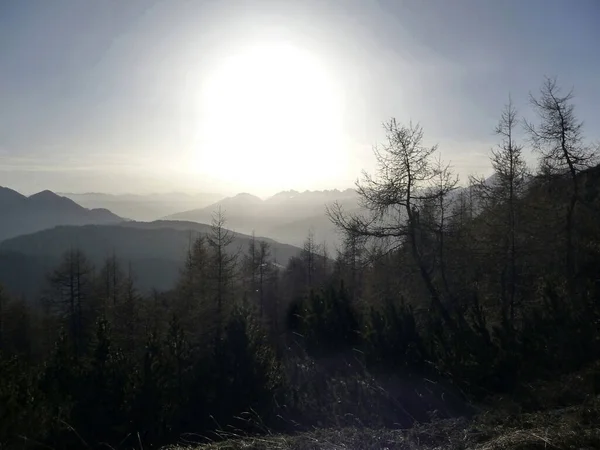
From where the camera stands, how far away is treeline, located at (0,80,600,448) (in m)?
8.80

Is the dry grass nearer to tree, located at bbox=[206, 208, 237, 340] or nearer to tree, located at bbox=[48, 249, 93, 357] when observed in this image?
tree, located at bbox=[206, 208, 237, 340]

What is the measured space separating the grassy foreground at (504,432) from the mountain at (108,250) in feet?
273

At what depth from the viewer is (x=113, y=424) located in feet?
36.0

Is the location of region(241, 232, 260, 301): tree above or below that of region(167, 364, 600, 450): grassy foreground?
below

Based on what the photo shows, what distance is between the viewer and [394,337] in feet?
37.4

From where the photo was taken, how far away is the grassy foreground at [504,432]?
450cm

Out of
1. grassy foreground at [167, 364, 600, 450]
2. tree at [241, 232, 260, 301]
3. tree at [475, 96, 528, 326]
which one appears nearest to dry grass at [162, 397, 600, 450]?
grassy foreground at [167, 364, 600, 450]

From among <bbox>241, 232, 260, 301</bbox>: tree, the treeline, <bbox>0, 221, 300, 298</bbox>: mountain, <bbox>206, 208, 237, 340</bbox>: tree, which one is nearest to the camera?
the treeline

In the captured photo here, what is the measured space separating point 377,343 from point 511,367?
3617 millimetres

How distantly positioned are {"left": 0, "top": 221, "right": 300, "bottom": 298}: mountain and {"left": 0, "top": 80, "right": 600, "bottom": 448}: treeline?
2953 inches

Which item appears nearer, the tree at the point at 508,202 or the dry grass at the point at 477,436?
the dry grass at the point at 477,436

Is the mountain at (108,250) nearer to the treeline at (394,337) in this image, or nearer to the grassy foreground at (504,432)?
the treeline at (394,337)

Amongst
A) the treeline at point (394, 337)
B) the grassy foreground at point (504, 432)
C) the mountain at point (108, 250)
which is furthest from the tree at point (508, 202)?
the mountain at point (108, 250)

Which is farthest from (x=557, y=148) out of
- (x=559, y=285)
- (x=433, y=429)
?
(x=433, y=429)
